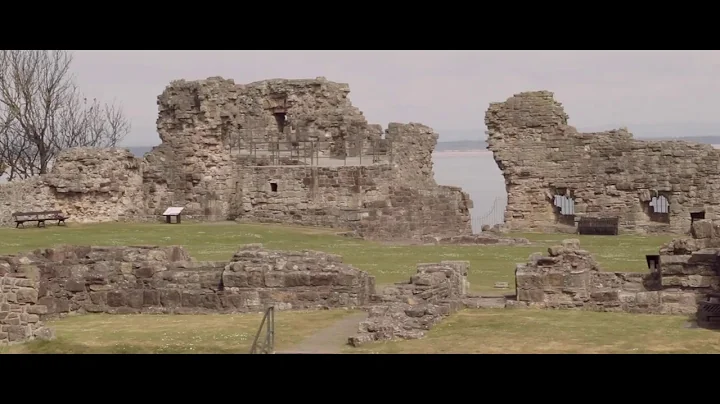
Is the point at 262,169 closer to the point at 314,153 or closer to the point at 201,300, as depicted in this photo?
the point at 314,153

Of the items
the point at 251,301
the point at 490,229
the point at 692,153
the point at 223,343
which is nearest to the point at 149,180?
the point at 490,229

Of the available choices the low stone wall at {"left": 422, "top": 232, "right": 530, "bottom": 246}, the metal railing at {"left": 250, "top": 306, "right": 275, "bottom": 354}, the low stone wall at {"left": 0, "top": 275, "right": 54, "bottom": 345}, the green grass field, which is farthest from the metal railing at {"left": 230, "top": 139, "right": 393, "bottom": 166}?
the metal railing at {"left": 250, "top": 306, "right": 275, "bottom": 354}

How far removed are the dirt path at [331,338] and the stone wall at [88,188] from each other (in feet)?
72.8

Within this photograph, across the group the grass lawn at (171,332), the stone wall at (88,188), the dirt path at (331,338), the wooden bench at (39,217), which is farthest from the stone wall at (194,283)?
the stone wall at (88,188)

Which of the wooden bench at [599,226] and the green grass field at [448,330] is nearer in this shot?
the green grass field at [448,330]

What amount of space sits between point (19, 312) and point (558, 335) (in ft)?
29.9

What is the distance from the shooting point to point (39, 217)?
43.0 metres

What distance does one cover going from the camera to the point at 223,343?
71.7 feet

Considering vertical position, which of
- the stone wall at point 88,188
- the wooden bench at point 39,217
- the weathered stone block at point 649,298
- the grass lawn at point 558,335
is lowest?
the grass lawn at point 558,335

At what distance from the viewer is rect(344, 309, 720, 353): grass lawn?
2094cm

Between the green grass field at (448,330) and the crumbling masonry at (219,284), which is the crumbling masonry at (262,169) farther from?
the crumbling masonry at (219,284)

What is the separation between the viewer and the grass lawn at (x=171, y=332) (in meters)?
21.7

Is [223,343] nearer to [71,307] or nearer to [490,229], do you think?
[71,307]

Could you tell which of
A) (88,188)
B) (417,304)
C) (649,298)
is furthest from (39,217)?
(649,298)
